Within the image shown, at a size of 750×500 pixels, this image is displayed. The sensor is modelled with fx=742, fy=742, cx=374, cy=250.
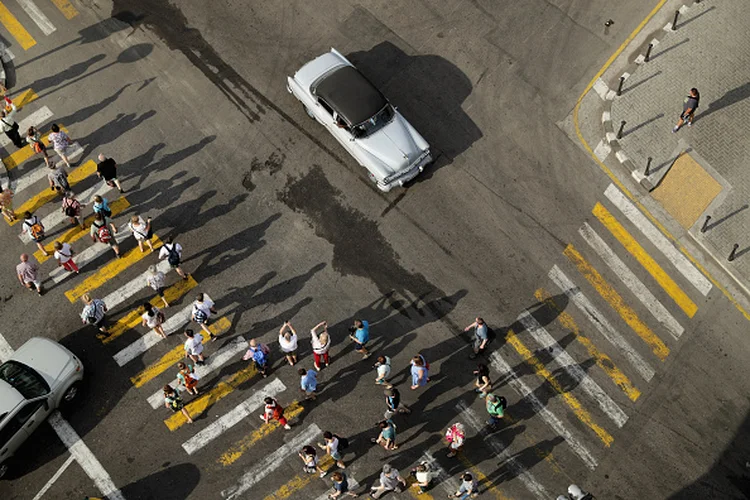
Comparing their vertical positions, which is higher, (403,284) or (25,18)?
(25,18)

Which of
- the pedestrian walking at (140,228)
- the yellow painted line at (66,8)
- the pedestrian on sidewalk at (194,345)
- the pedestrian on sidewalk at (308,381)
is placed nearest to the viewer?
the pedestrian on sidewalk at (308,381)

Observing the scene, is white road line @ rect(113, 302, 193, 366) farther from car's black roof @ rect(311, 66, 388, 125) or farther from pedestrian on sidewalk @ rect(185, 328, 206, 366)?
car's black roof @ rect(311, 66, 388, 125)

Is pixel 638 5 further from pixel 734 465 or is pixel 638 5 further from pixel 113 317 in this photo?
pixel 113 317

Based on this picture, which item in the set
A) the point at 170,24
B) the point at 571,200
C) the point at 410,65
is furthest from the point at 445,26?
the point at 170,24

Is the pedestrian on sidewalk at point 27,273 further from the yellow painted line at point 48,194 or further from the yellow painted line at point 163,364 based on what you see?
the yellow painted line at point 163,364

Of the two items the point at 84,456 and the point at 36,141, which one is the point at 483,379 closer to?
the point at 84,456

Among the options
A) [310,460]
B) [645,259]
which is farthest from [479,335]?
[645,259]

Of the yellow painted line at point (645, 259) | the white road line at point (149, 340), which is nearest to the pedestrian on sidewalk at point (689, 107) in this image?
the yellow painted line at point (645, 259)
